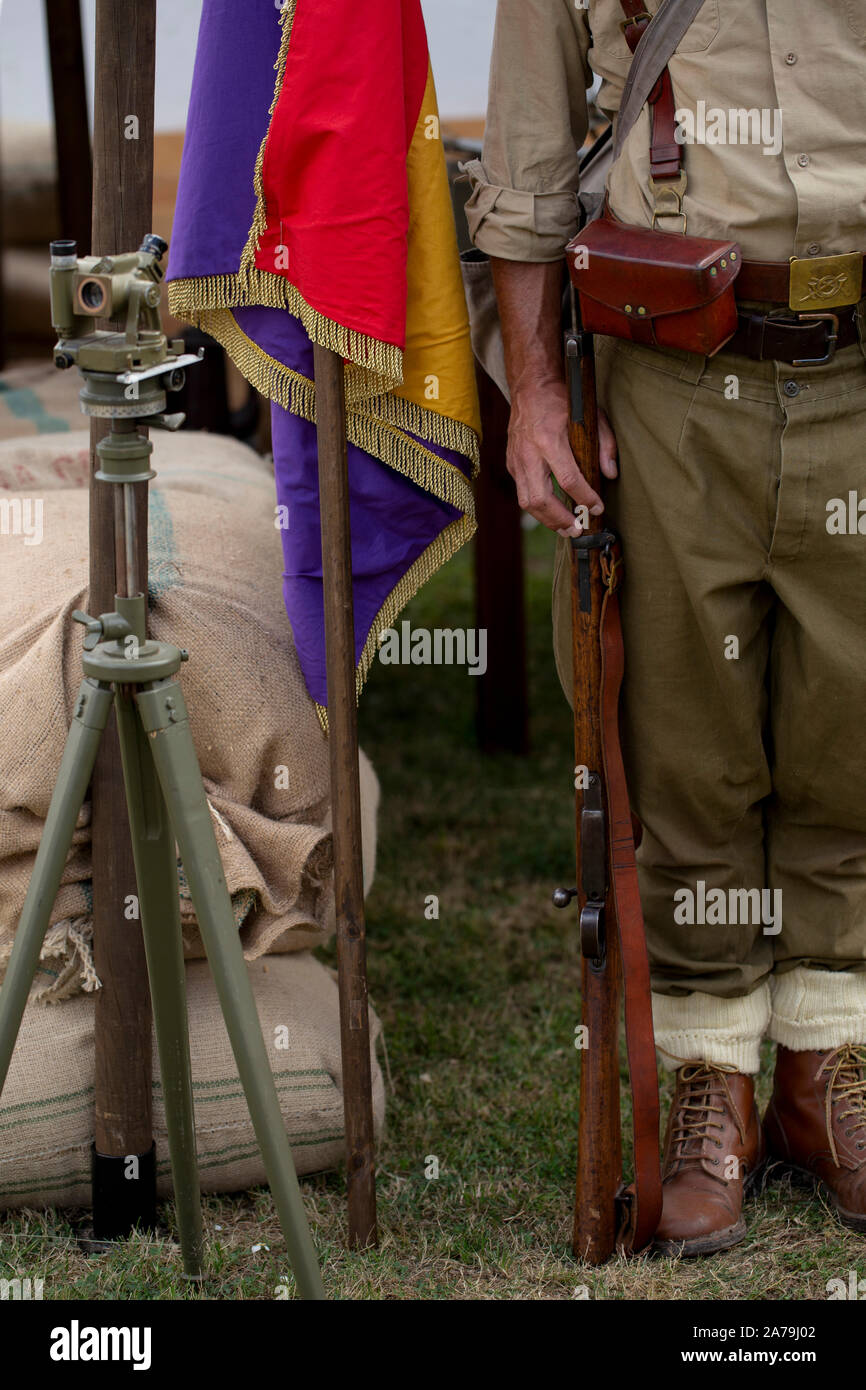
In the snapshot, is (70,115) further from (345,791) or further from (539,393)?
(345,791)

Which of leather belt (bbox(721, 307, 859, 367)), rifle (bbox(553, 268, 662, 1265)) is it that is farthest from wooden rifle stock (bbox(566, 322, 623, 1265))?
leather belt (bbox(721, 307, 859, 367))

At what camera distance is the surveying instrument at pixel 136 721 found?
5.24 feet

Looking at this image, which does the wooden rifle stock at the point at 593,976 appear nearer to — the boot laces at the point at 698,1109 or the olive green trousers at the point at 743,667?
the olive green trousers at the point at 743,667

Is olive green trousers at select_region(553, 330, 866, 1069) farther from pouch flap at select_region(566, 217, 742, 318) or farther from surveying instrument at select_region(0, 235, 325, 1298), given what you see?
surveying instrument at select_region(0, 235, 325, 1298)

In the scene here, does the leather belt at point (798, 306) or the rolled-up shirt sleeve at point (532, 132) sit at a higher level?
the rolled-up shirt sleeve at point (532, 132)

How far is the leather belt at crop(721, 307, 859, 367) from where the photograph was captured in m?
1.93

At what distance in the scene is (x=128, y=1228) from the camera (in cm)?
224

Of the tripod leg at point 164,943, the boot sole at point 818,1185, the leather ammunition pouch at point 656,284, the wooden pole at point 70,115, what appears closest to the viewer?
the tripod leg at point 164,943

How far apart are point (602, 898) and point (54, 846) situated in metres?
0.80

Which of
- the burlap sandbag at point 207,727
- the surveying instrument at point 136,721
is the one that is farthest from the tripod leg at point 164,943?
the burlap sandbag at point 207,727

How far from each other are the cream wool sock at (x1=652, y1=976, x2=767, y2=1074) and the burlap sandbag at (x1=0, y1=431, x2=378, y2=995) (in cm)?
59

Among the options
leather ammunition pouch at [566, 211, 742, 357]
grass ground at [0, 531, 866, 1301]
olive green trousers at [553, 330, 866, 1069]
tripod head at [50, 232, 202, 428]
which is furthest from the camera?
grass ground at [0, 531, 866, 1301]

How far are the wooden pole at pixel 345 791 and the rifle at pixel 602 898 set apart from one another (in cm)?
30

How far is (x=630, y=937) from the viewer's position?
207cm
